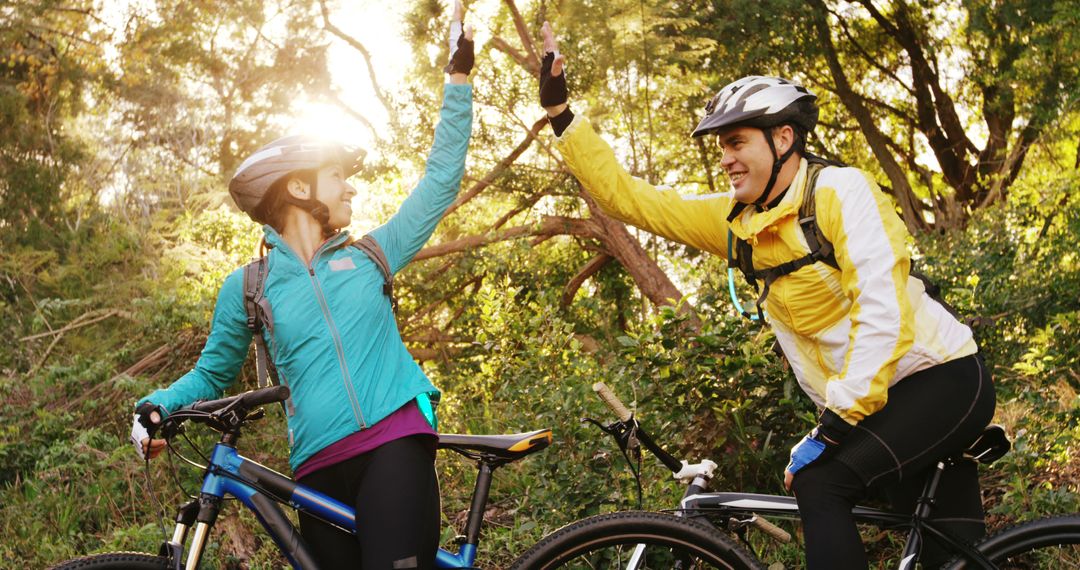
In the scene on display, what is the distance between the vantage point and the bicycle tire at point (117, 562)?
8.02 ft

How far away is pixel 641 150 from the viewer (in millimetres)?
12398

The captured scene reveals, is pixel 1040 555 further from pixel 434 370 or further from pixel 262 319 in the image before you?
pixel 434 370

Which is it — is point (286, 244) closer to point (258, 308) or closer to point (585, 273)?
point (258, 308)

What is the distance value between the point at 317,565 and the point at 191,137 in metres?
18.9

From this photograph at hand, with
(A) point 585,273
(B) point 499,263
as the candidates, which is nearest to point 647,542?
(B) point 499,263

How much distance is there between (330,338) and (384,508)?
50cm

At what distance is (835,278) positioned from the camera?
250cm

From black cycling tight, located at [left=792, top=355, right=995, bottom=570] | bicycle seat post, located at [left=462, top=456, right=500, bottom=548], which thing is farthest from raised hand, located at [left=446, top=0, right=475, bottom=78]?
black cycling tight, located at [left=792, top=355, right=995, bottom=570]

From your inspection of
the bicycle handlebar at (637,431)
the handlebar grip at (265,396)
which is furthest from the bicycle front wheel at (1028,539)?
the handlebar grip at (265,396)

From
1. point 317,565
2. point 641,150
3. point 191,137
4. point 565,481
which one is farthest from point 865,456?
point 191,137

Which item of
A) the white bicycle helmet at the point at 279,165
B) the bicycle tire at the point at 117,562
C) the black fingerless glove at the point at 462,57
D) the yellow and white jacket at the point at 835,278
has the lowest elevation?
the bicycle tire at the point at 117,562

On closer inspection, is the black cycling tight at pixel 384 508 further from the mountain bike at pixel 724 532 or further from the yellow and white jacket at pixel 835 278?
the yellow and white jacket at pixel 835 278

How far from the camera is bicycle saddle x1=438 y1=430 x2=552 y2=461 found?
9.10ft

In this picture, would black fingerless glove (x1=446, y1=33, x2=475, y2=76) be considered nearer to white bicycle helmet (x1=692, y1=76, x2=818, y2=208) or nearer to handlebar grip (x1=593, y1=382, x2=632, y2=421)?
white bicycle helmet (x1=692, y1=76, x2=818, y2=208)
